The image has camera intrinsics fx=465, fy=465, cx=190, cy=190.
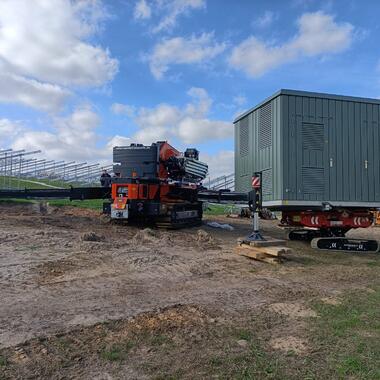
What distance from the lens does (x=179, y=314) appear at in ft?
19.8

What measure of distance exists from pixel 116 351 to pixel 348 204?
9823mm

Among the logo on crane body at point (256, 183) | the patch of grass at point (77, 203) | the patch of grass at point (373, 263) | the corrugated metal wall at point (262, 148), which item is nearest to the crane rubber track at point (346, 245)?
the patch of grass at point (373, 263)

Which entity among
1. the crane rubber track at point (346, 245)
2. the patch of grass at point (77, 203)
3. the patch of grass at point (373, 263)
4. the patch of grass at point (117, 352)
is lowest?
the patch of grass at point (117, 352)

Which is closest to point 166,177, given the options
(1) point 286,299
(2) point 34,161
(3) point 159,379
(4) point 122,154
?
(4) point 122,154

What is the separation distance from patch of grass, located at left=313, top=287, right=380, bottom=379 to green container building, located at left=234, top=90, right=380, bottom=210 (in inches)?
211

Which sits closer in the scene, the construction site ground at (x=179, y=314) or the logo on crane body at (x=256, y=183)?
the construction site ground at (x=179, y=314)

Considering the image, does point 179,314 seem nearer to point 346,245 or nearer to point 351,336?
point 351,336

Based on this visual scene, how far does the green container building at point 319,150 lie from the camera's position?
12.3 meters

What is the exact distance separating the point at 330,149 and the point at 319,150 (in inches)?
12.9

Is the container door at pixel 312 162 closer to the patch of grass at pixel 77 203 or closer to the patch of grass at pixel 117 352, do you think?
the patch of grass at pixel 117 352

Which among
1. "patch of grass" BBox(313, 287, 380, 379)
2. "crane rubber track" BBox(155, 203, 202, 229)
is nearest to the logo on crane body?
"patch of grass" BBox(313, 287, 380, 379)

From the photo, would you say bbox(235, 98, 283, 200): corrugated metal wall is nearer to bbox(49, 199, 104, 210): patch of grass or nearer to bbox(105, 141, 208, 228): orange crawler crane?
bbox(105, 141, 208, 228): orange crawler crane

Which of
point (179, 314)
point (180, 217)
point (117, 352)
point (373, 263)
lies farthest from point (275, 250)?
point (180, 217)

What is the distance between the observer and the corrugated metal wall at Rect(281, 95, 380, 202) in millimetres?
12375
